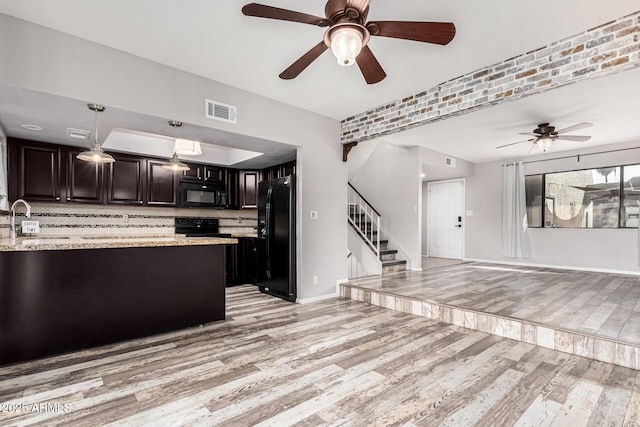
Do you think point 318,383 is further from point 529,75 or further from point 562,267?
point 562,267

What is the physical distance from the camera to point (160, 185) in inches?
207

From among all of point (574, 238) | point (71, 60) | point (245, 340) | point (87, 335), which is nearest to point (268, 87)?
point (71, 60)

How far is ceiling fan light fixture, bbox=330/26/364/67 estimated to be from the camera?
1.97 m

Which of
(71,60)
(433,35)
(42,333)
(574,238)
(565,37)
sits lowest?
(42,333)

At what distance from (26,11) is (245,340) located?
3.26 meters

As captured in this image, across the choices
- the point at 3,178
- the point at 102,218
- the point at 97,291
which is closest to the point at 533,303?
the point at 97,291

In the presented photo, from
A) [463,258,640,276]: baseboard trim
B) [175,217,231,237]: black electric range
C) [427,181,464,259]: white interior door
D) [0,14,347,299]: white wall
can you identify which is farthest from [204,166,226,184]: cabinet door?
[463,258,640,276]: baseboard trim

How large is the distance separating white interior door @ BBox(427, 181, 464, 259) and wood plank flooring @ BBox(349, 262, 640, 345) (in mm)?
1788

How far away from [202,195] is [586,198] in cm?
761

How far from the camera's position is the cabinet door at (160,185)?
517 cm

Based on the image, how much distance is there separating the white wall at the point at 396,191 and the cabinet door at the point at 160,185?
3.42 m

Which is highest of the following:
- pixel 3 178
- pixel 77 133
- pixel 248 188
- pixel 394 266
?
pixel 77 133

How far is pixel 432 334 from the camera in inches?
130

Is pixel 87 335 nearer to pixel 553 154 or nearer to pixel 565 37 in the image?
pixel 565 37
